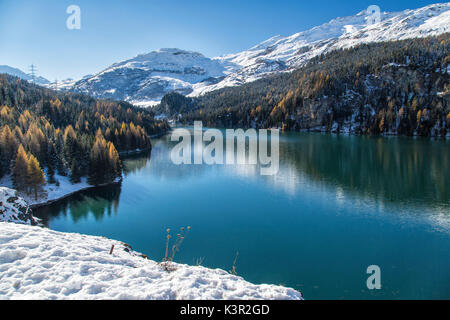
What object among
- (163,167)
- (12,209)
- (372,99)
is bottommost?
(163,167)

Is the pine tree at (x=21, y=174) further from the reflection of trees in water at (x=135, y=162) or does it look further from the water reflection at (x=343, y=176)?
the reflection of trees in water at (x=135, y=162)

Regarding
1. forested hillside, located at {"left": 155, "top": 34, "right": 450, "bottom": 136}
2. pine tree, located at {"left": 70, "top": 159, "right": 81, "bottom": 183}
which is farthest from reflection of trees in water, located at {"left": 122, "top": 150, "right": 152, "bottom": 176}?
forested hillside, located at {"left": 155, "top": 34, "right": 450, "bottom": 136}

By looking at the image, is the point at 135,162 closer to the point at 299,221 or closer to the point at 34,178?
the point at 34,178

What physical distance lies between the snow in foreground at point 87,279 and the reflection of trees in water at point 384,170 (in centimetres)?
2792

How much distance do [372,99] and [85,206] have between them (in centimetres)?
12350

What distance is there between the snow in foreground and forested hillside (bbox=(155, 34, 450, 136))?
11155 centimetres

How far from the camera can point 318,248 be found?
17.9m

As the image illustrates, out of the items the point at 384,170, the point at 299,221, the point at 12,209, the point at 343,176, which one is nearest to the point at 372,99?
the point at 384,170

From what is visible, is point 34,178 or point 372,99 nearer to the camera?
point 34,178

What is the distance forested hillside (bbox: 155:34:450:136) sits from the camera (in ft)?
323

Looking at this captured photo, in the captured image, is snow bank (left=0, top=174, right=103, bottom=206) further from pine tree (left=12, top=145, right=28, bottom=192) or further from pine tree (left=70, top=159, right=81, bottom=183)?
pine tree (left=12, top=145, right=28, bottom=192)

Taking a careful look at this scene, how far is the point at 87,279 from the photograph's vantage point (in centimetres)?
670

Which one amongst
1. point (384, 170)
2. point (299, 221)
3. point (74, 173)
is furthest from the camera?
point (384, 170)
